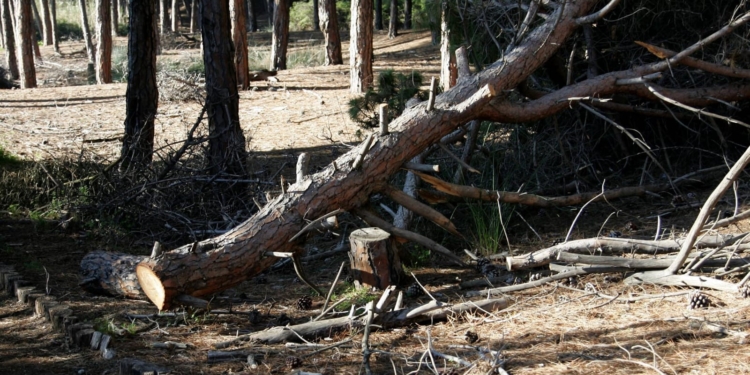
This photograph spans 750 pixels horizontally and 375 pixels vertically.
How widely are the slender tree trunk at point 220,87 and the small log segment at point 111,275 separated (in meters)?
1.94

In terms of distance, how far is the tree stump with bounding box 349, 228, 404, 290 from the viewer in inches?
217

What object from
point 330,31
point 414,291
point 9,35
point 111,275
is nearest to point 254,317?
point 414,291

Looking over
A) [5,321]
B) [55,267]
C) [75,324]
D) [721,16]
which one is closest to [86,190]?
[55,267]

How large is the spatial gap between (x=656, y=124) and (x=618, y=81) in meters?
1.43

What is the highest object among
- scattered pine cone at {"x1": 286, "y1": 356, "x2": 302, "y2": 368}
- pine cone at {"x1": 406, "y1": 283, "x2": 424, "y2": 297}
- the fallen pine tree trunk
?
the fallen pine tree trunk

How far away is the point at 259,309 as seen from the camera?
5438 millimetres

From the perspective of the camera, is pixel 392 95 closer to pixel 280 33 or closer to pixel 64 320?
pixel 64 320

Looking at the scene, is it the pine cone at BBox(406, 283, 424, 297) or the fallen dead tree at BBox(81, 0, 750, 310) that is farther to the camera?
the pine cone at BBox(406, 283, 424, 297)

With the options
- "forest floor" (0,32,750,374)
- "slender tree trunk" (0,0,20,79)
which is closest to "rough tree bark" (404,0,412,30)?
"slender tree trunk" (0,0,20,79)

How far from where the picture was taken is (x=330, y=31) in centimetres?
1891

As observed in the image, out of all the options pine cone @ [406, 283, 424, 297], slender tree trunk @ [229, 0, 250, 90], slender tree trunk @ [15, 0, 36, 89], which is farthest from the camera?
slender tree trunk @ [15, 0, 36, 89]

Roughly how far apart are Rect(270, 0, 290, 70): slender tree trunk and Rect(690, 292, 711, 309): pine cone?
15501mm

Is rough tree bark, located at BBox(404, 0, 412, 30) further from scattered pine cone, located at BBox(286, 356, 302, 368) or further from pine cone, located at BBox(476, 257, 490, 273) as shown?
scattered pine cone, located at BBox(286, 356, 302, 368)

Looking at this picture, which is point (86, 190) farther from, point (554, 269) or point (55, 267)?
point (554, 269)
